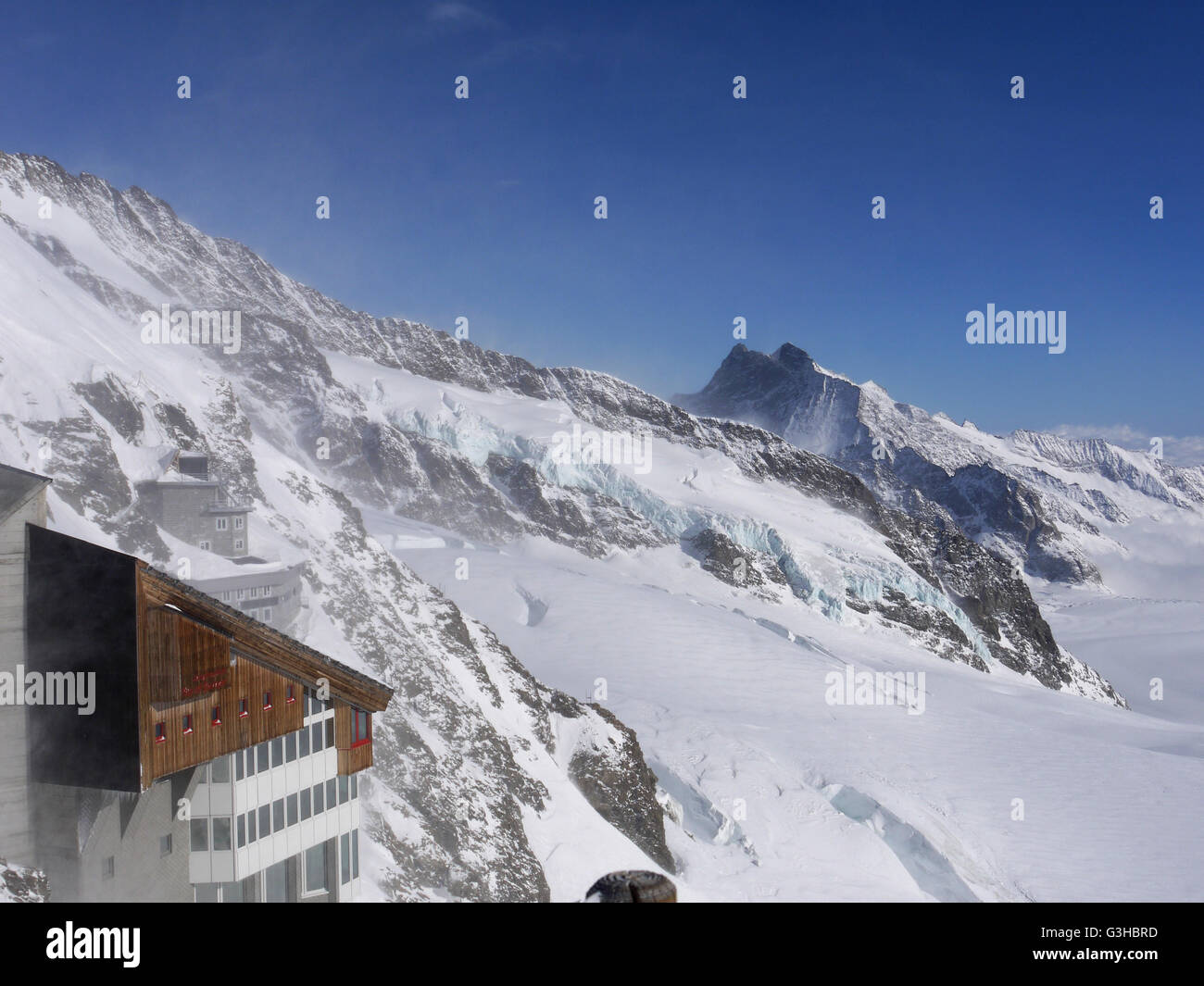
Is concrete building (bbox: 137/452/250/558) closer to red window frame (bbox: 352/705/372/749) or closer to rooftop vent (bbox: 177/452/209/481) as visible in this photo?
rooftop vent (bbox: 177/452/209/481)

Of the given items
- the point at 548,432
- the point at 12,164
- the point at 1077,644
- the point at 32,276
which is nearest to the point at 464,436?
the point at 548,432

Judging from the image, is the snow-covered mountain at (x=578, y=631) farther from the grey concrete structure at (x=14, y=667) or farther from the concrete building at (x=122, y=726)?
the grey concrete structure at (x=14, y=667)

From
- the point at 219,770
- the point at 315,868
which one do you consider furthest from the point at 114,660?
the point at 315,868

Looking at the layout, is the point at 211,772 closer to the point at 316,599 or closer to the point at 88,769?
the point at 88,769

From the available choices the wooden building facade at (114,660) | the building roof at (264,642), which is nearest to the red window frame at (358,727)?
the building roof at (264,642)

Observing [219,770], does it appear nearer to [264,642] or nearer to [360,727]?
[264,642]
